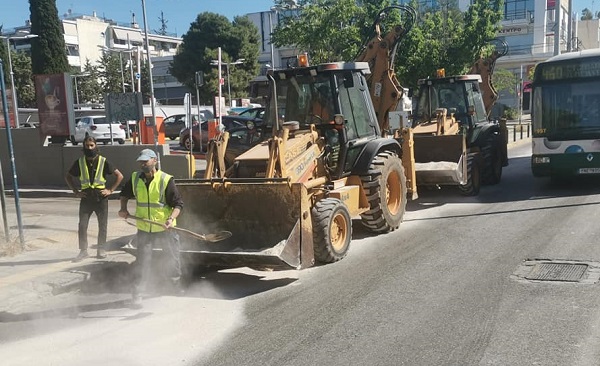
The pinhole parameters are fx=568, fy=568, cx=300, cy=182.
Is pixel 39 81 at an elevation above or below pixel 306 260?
above

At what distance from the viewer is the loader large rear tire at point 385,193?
866 centimetres

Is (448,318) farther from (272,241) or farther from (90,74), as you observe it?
(90,74)

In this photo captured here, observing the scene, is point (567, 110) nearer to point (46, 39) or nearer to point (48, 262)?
point (48, 262)

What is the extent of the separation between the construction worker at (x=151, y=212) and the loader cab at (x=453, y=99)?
888 centimetres

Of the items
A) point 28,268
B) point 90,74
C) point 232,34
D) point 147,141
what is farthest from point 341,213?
point 90,74

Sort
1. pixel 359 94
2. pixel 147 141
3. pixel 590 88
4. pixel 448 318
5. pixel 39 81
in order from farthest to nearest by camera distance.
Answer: pixel 147 141, pixel 39 81, pixel 590 88, pixel 359 94, pixel 448 318

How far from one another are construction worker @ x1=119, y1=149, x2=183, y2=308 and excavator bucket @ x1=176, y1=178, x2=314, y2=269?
1.72 feet

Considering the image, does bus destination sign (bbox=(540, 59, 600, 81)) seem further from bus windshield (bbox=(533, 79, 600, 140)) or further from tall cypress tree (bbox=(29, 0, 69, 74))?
tall cypress tree (bbox=(29, 0, 69, 74))

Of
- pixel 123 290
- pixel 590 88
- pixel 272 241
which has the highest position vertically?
pixel 590 88

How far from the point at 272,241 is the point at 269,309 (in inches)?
54.7

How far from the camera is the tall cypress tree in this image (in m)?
38.7

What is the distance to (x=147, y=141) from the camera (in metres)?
19.7

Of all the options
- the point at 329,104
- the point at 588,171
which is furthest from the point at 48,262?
the point at 588,171

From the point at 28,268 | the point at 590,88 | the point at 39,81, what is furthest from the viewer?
the point at 39,81
